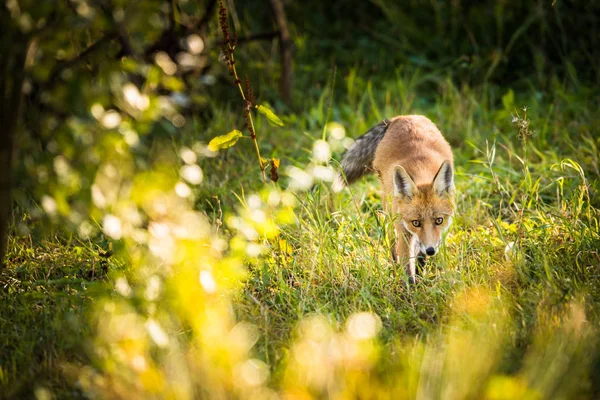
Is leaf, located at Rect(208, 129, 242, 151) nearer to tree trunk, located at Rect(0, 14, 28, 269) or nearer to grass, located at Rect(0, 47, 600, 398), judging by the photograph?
grass, located at Rect(0, 47, 600, 398)

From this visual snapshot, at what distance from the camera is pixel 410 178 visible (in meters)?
4.36

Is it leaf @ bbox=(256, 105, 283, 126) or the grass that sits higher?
leaf @ bbox=(256, 105, 283, 126)

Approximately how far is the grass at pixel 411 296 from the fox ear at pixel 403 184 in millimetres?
324

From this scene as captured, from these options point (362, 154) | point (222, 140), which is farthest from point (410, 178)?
point (222, 140)

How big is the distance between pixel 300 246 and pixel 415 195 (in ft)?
2.99

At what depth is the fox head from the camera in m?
4.28

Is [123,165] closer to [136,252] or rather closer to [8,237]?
[136,252]

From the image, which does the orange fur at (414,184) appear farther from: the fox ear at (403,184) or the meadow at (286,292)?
the meadow at (286,292)

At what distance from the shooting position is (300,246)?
13.5ft

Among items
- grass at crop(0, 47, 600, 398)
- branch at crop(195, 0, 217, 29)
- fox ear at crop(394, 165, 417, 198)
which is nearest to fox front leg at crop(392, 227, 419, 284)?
grass at crop(0, 47, 600, 398)

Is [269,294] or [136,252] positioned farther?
[269,294]

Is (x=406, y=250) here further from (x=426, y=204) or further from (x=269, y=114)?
(x=269, y=114)

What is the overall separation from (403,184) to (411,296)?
0.99 meters

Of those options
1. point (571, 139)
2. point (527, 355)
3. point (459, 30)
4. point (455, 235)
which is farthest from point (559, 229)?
point (459, 30)
